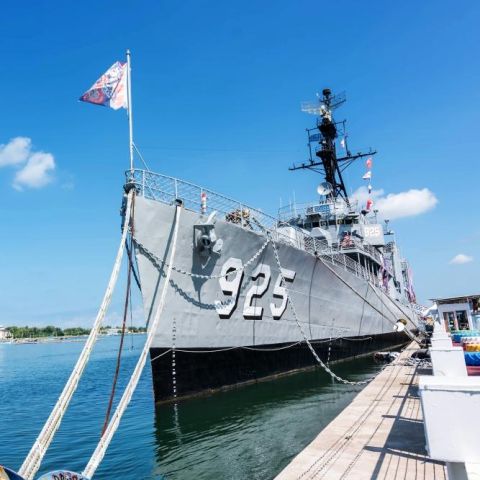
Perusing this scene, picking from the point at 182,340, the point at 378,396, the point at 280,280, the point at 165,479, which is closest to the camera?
the point at 165,479

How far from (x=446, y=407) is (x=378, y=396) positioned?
23.9ft

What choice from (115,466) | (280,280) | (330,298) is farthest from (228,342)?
(330,298)

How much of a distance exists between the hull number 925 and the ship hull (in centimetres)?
3

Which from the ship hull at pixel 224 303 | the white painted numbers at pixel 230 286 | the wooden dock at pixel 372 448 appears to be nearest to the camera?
the wooden dock at pixel 372 448

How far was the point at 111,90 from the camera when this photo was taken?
8.17 m

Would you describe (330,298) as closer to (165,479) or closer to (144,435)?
(144,435)

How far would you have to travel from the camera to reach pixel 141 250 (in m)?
9.60

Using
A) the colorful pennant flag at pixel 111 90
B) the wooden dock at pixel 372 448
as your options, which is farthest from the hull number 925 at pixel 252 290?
the colorful pennant flag at pixel 111 90

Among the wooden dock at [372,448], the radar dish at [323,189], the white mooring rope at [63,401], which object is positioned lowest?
the wooden dock at [372,448]

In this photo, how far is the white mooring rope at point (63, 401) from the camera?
14.8ft

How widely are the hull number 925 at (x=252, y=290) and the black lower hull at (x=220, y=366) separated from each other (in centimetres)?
119

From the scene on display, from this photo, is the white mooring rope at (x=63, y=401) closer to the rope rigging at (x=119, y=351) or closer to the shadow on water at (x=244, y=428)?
the rope rigging at (x=119, y=351)

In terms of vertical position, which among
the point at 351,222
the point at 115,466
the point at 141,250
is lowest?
the point at 115,466

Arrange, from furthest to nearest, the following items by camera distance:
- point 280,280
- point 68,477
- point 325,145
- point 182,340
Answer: point 325,145 → point 280,280 → point 182,340 → point 68,477
